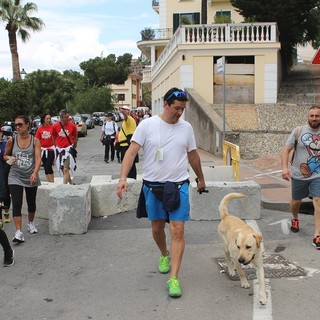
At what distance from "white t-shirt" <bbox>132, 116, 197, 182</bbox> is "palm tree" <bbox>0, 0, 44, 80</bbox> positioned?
34069mm

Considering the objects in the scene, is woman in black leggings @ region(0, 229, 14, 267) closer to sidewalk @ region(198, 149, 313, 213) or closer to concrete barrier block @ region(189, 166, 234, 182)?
concrete barrier block @ region(189, 166, 234, 182)

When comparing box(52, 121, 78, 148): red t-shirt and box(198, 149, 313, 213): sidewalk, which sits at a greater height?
box(52, 121, 78, 148): red t-shirt

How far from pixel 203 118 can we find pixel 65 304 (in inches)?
569

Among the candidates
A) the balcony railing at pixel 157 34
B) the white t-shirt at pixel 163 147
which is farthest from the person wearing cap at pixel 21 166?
the balcony railing at pixel 157 34

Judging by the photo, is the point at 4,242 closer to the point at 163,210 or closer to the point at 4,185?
the point at 4,185

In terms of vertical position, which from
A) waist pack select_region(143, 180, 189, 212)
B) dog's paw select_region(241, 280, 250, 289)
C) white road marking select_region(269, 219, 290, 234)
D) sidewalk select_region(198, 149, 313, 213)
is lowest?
white road marking select_region(269, 219, 290, 234)

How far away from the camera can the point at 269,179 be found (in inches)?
443

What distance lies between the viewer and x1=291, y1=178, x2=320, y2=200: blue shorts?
6.22 m

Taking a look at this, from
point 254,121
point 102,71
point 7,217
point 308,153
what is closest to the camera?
point 308,153

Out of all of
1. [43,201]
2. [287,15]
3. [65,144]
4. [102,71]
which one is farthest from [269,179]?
[102,71]

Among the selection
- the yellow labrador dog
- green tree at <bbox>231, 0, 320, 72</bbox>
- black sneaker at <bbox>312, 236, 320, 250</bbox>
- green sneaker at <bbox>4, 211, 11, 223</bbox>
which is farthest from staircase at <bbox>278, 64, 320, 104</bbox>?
the yellow labrador dog

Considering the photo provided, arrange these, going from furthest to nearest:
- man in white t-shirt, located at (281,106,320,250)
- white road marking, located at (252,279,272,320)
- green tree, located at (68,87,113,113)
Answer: green tree, located at (68,87,113,113), man in white t-shirt, located at (281,106,320,250), white road marking, located at (252,279,272,320)

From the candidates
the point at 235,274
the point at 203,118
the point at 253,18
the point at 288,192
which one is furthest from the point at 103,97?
the point at 235,274

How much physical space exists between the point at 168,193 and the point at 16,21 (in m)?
35.2
